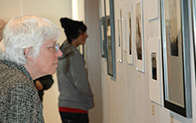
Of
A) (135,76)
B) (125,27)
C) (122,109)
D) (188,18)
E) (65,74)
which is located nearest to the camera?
(188,18)

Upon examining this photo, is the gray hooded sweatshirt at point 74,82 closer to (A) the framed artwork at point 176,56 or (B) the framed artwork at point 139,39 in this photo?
(B) the framed artwork at point 139,39

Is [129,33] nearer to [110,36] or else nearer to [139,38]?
[139,38]

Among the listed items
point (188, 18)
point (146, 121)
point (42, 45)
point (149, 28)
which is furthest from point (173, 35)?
point (146, 121)

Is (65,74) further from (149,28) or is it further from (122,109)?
(149,28)

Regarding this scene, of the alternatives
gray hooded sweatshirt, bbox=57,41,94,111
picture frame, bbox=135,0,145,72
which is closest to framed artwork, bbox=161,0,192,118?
picture frame, bbox=135,0,145,72

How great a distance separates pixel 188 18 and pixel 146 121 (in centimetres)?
135

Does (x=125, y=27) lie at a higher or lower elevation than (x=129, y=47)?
higher

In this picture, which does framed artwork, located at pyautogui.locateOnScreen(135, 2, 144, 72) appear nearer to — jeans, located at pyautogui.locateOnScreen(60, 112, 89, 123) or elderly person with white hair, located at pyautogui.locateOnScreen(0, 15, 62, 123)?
elderly person with white hair, located at pyautogui.locateOnScreen(0, 15, 62, 123)

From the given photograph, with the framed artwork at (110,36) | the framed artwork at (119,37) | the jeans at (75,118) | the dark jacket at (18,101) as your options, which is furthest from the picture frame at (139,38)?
the jeans at (75,118)

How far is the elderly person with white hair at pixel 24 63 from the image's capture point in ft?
4.85

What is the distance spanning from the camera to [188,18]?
1.62 m

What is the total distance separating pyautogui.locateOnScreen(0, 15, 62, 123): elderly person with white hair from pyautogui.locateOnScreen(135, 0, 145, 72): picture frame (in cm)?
89

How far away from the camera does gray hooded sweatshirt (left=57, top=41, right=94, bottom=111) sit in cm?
399

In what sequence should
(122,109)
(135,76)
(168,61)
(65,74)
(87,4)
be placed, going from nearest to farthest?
(168,61) < (135,76) < (122,109) < (65,74) < (87,4)
